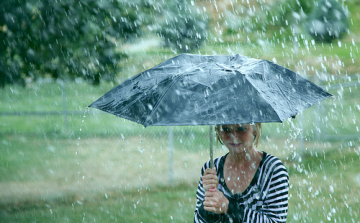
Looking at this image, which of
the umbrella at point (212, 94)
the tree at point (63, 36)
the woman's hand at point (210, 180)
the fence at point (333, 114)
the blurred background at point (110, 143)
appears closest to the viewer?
the umbrella at point (212, 94)

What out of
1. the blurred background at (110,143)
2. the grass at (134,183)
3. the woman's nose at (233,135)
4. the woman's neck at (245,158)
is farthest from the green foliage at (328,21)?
the woman's nose at (233,135)

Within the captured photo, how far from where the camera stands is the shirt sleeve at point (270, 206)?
2600 millimetres

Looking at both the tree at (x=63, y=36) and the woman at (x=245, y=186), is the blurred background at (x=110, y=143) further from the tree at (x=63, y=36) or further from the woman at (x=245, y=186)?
the woman at (x=245, y=186)

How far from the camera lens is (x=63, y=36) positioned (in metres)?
5.01

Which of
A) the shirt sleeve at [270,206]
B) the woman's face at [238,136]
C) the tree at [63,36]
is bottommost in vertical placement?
the shirt sleeve at [270,206]

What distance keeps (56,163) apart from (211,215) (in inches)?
317

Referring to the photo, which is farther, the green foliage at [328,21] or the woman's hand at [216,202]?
the green foliage at [328,21]

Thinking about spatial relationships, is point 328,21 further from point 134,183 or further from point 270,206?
point 270,206

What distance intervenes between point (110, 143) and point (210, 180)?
9.52m

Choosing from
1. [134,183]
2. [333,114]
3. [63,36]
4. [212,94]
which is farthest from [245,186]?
[333,114]

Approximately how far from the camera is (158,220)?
6.34m

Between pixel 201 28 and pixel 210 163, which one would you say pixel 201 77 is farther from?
pixel 201 28

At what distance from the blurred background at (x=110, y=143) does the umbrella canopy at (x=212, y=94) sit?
373mm

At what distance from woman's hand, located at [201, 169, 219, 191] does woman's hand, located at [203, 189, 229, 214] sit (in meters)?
0.03
